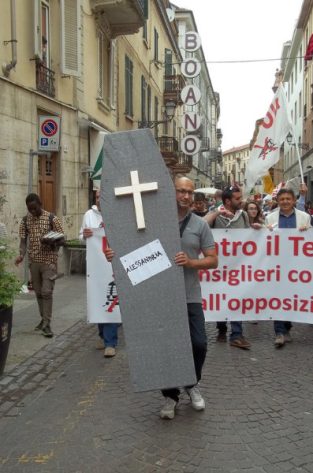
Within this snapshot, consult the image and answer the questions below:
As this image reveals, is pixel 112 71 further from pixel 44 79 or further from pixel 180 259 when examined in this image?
pixel 180 259

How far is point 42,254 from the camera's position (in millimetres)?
6645

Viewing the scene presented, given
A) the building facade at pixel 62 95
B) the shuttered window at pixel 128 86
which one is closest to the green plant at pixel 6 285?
the building facade at pixel 62 95

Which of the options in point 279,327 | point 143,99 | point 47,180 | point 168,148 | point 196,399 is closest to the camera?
point 196,399

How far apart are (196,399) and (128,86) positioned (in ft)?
55.2

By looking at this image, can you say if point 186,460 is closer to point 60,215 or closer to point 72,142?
point 60,215

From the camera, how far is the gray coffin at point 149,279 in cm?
378

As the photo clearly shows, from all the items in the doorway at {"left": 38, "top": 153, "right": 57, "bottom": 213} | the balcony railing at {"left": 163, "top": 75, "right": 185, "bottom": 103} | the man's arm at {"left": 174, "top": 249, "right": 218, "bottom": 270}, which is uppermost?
the balcony railing at {"left": 163, "top": 75, "right": 185, "bottom": 103}

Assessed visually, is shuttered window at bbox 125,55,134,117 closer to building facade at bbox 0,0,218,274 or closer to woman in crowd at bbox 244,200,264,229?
building facade at bbox 0,0,218,274

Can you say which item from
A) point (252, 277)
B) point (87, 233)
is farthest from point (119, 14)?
point (252, 277)

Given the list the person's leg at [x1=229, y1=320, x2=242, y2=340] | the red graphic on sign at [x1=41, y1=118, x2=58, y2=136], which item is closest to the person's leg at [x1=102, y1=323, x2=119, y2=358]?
the person's leg at [x1=229, y1=320, x2=242, y2=340]

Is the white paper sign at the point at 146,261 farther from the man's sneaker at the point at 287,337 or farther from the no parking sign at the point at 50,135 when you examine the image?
the no parking sign at the point at 50,135

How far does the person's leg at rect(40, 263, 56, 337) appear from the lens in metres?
6.60

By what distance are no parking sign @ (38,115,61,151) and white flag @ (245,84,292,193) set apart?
3988 millimetres

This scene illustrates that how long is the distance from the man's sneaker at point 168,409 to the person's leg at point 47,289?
115 inches
